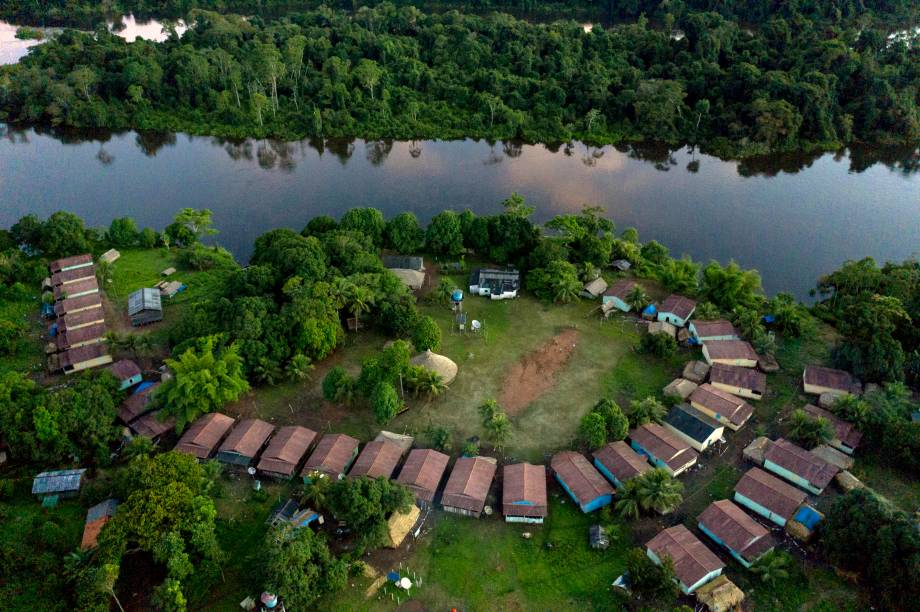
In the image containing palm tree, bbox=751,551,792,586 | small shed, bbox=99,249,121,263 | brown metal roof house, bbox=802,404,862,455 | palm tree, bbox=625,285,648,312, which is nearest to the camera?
palm tree, bbox=751,551,792,586

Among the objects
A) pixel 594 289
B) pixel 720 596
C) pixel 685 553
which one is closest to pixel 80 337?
pixel 594 289

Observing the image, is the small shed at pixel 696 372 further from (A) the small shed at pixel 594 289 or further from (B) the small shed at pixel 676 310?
(A) the small shed at pixel 594 289

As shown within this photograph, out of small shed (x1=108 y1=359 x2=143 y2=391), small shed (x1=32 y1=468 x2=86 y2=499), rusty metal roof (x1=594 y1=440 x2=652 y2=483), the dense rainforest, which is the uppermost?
the dense rainforest

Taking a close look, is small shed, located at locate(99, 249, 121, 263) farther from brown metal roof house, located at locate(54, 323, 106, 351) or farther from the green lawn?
the green lawn

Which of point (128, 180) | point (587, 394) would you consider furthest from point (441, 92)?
point (587, 394)

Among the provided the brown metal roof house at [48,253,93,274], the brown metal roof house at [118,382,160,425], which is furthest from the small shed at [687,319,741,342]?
the brown metal roof house at [48,253,93,274]

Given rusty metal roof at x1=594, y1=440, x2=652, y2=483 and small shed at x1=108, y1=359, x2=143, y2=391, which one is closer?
rusty metal roof at x1=594, y1=440, x2=652, y2=483

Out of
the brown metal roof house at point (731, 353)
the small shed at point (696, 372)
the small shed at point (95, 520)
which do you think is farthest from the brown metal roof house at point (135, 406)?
the brown metal roof house at point (731, 353)

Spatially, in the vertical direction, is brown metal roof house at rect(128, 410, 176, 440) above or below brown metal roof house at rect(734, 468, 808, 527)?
below
